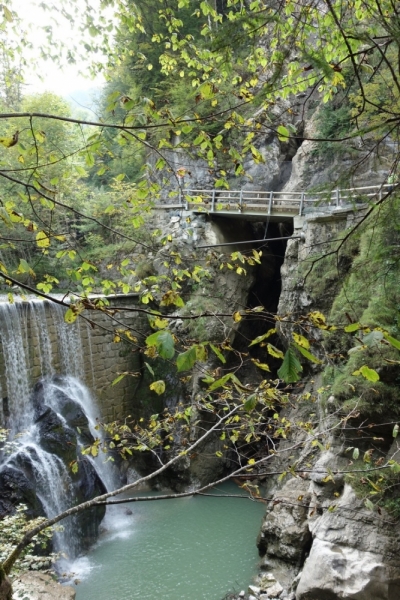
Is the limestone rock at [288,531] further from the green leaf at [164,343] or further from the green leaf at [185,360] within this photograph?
the green leaf at [164,343]

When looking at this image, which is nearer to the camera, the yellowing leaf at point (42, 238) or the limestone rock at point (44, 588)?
the yellowing leaf at point (42, 238)

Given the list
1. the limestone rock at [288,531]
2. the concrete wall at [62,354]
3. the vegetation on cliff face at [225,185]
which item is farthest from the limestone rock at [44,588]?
the concrete wall at [62,354]

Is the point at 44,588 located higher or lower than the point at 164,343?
lower

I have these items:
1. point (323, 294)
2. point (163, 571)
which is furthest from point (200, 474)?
point (323, 294)

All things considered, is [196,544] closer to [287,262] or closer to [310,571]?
[310,571]

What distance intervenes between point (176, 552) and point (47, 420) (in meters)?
3.45

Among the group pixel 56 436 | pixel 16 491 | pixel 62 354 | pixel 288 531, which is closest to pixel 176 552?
pixel 288 531

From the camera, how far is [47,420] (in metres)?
8.30

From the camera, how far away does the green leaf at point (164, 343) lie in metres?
1.44

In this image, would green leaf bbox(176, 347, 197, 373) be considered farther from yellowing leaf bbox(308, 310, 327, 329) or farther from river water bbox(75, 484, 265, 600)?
river water bbox(75, 484, 265, 600)

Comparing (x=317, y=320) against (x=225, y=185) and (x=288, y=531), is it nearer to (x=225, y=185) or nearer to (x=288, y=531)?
(x=225, y=185)

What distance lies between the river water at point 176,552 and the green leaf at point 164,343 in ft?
20.2

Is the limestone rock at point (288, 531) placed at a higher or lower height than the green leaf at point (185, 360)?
lower

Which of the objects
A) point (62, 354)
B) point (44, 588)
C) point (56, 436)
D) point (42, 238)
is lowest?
point (44, 588)
